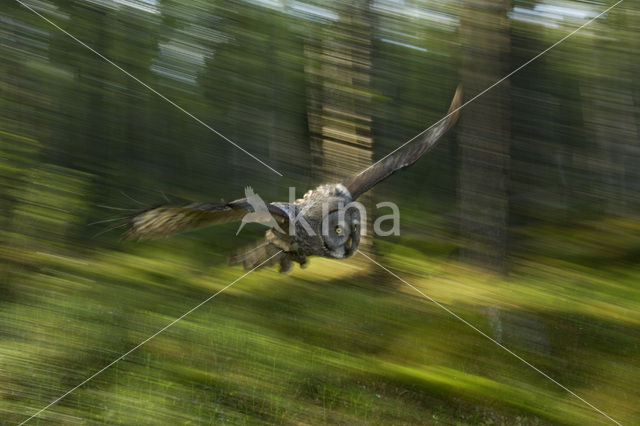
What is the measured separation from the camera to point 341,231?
1682mm

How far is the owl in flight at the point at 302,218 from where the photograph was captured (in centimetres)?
137

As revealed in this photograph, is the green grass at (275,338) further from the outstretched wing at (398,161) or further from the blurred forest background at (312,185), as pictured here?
the outstretched wing at (398,161)

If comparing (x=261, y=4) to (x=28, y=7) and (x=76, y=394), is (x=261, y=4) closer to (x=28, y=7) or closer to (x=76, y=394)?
(x=28, y=7)

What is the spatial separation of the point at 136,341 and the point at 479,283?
1124 mm

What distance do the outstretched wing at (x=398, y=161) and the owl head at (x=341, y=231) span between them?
89 millimetres

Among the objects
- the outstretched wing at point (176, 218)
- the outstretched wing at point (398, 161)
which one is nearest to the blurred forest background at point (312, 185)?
the outstretched wing at point (398, 161)

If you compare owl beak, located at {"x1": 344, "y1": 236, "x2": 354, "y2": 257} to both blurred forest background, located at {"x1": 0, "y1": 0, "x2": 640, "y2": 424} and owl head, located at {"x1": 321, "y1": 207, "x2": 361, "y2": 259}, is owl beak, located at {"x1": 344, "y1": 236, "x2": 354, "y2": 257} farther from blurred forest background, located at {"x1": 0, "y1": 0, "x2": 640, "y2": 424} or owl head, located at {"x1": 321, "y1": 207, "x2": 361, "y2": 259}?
blurred forest background, located at {"x1": 0, "y1": 0, "x2": 640, "y2": 424}

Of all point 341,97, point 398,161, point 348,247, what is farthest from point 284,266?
point 341,97

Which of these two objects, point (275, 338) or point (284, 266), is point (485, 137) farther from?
point (275, 338)

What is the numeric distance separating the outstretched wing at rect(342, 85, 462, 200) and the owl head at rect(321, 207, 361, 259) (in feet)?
0.29

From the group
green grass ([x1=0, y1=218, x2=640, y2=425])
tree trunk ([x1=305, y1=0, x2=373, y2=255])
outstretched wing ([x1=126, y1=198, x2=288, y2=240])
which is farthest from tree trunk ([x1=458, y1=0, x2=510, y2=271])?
outstretched wing ([x1=126, y1=198, x2=288, y2=240])

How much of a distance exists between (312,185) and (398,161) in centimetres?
58

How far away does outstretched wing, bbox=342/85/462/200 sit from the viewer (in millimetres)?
1808

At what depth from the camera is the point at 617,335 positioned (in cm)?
174
